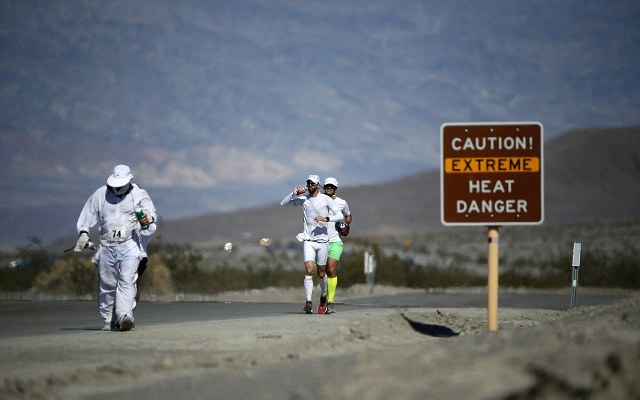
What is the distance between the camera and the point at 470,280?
47000 mm

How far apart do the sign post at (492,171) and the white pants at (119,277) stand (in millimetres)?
4864

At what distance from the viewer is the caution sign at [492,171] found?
48.4ft

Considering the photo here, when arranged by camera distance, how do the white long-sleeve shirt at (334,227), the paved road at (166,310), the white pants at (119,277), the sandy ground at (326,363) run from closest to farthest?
the sandy ground at (326,363), the white pants at (119,277), the paved road at (166,310), the white long-sleeve shirt at (334,227)

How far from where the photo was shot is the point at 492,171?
14.8 m

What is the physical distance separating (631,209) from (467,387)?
401 feet

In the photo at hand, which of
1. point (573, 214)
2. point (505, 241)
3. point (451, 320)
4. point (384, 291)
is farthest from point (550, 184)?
point (451, 320)

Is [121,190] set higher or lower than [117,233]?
higher

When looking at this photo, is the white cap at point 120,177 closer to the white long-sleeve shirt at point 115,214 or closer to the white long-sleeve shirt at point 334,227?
the white long-sleeve shirt at point 115,214

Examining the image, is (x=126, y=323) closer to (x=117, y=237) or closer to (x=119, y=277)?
(x=119, y=277)

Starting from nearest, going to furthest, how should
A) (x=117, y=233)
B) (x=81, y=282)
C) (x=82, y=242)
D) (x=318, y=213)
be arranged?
(x=117, y=233)
(x=82, y=242)
(x=318, y=213)
(x=81, y=282)

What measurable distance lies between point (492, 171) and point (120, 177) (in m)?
5.42

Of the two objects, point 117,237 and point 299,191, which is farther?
point 299,191

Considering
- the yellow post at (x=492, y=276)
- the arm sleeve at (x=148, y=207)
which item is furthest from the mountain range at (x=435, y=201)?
the yellow post at (x=492, y=276)

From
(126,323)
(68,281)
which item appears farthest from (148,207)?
(68,281)
